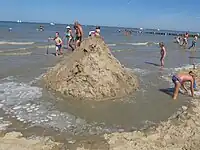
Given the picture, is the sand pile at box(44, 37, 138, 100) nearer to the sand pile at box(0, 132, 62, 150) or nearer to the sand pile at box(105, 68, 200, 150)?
the sand pile at box(105, 68, 200, 150)

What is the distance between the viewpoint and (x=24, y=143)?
212 inches

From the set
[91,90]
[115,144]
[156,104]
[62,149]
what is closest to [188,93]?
[156,104]

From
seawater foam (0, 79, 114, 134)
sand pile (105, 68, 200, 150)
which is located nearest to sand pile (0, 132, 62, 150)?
seawater foam (0, 79, 114, 134)

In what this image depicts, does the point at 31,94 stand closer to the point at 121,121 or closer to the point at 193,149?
the point at 121,121

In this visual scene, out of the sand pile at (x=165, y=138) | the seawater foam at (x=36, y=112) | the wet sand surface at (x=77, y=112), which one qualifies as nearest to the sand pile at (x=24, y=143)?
the wet sand surface at (x=77, y=112)

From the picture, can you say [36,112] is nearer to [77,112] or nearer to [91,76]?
[77,112]

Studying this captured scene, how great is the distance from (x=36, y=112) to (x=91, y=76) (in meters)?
2.19

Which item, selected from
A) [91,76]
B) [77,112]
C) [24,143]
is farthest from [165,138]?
[91,76]

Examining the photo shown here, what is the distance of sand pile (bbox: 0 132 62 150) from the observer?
5.20 m

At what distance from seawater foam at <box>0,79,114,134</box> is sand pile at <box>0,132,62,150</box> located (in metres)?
0.74

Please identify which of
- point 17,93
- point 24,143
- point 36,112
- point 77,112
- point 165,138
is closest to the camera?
point 24,143

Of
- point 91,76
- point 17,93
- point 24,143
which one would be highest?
point 91,76

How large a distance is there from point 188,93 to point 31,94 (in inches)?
198

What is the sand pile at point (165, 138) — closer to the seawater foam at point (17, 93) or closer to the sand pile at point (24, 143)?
the sand pile at point (24, 143)
